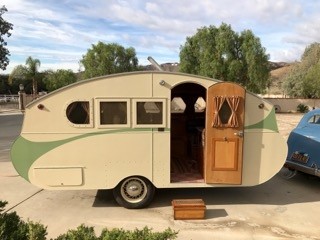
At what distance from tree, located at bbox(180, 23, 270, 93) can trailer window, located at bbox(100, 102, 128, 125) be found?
35.4 metres

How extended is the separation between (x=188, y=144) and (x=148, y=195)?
9.63 ft

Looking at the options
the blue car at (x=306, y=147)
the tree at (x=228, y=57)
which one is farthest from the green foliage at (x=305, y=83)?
the blue car at (x=306, y=147)

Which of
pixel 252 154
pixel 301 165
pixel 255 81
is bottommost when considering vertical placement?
pixel 301 165

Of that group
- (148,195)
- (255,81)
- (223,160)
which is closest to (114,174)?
(148,195)

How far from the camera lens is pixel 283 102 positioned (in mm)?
44594

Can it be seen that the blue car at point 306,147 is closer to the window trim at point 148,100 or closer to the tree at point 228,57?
the window trim at point 148,100

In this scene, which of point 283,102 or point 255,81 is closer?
point 255,81

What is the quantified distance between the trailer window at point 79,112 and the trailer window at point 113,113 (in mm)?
315

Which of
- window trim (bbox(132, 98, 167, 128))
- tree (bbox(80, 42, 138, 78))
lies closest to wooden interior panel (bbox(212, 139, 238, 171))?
window trim (bbox(132, 98, 167, 128))

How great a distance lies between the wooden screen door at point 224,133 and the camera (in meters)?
7.00

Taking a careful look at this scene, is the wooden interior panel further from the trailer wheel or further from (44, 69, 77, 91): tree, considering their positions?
(44, 69, 77, 91): tree

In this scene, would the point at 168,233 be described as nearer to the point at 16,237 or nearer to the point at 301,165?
the point at 16,237

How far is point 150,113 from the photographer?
7043 mm

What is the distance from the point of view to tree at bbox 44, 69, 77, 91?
64.4 meters
